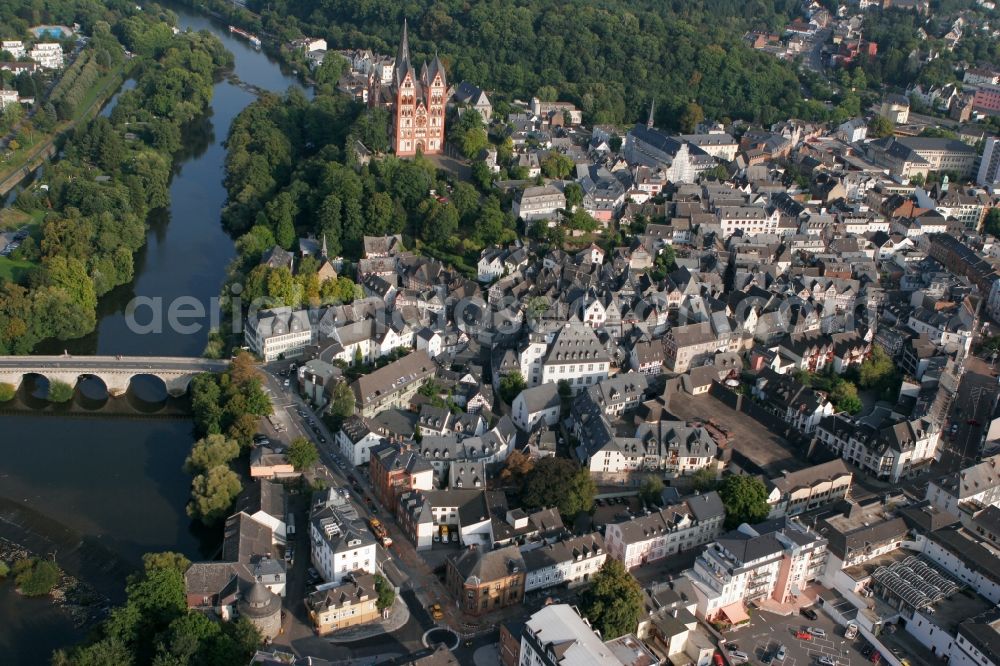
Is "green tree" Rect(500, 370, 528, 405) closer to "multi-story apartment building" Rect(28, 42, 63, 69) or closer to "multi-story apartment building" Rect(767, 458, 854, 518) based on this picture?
"multi-story apartment building" Rect(767, 458, 854, 518)

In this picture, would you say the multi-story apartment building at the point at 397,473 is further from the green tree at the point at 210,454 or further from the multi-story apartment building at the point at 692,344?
the multi-story apartment building at the point at 692,344

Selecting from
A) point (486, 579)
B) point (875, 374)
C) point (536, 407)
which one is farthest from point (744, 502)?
point (875, 374)

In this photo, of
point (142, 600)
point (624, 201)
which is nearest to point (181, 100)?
point (624, 201)

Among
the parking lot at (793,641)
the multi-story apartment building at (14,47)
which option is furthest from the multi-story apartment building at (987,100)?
the multi-story apartment building at (14,47)

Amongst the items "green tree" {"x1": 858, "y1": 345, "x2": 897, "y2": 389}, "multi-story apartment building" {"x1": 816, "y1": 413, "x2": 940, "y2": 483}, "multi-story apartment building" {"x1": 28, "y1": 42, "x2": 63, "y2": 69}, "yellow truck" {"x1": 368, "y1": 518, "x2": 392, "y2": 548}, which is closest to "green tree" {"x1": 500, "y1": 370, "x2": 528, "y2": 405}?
"yellow truck" {"x1": 368, "y1": 518, "x2": 392, "y2": 548}

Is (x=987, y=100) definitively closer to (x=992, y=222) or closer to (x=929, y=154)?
(x=929, y=154)

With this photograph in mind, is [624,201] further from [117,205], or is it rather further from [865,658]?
[865,658]
